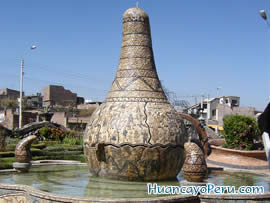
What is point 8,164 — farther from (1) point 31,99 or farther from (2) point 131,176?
(1) point 31,99

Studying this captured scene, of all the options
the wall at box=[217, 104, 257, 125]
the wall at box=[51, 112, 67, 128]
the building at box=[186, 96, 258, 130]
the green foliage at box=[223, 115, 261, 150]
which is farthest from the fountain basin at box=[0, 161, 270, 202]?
the wall at box=[217, 104, 257, 125]

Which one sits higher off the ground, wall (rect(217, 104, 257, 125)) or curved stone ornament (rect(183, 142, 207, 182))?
wall (rect(217, 104, 257, 125))

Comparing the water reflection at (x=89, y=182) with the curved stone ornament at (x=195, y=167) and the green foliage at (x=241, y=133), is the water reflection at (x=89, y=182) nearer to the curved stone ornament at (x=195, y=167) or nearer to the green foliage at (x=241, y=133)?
the curved stone ornament at (x=195, y=167)

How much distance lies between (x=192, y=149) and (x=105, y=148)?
2006 millimetres

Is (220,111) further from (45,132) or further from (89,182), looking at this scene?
(89,182)

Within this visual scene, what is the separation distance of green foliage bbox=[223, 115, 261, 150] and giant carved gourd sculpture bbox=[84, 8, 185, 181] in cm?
753

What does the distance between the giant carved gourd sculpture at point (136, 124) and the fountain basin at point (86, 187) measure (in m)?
0.36

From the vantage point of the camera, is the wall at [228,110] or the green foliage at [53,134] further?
the wall at [228,110]

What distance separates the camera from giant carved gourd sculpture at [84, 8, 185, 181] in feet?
27.7

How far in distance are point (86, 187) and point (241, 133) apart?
968cm

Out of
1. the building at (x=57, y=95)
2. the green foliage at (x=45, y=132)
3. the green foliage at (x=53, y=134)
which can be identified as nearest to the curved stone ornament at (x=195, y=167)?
the green foliage at (x=53, y=134)

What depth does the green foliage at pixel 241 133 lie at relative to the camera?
52.9 feet

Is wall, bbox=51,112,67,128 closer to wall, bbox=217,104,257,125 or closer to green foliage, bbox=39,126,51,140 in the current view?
green foliage, bbox=39,126,51,140

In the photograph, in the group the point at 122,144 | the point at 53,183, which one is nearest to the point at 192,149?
the point at 122,144
